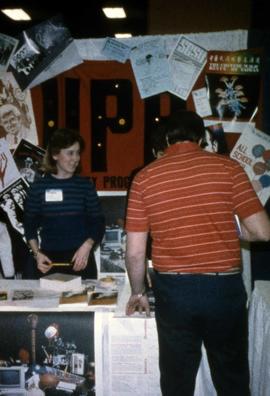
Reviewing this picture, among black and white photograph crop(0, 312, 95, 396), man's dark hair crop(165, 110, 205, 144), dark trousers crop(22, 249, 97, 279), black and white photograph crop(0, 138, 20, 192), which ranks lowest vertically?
black and white photograph crop(0, 312, 95, 396)

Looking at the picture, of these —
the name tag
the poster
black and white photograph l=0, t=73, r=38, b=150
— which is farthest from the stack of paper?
the poster

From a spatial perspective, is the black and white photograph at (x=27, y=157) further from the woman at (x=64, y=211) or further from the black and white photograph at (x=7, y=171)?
the woman at (x=64, y=211)

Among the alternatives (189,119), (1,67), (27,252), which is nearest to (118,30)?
(1,67)

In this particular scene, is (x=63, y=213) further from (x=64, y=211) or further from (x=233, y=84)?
(x=233, y=84)

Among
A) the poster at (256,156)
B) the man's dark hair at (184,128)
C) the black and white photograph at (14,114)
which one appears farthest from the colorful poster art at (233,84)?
the man's dark hair at (184,128)

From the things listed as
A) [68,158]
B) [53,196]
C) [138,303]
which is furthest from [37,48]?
[138,303]

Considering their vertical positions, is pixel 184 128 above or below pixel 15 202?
above

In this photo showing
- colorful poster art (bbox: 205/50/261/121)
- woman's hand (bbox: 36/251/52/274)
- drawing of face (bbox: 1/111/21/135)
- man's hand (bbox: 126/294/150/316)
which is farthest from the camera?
drawing of face (bbox: 1/111/21/135)

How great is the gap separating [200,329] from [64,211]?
3.32ft

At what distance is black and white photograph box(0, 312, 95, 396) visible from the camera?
165cm

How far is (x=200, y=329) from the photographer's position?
142 cm

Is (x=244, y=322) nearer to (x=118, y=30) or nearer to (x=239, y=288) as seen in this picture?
(x=239, y=288)

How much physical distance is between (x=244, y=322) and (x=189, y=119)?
2.22 ft

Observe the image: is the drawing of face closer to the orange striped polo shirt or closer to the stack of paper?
the stack of paper
